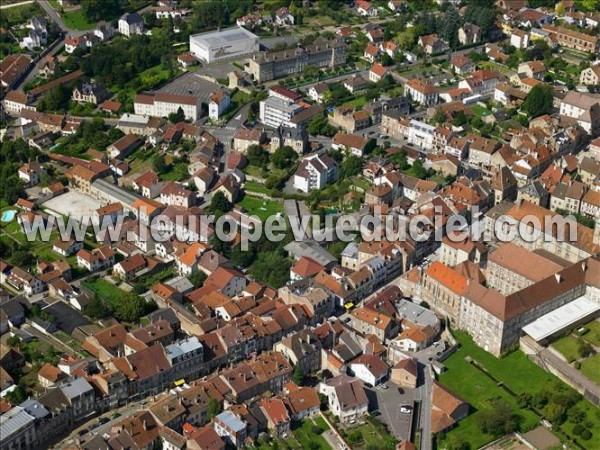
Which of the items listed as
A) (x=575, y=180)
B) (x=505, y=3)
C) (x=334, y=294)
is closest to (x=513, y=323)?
(x=334, y=294)

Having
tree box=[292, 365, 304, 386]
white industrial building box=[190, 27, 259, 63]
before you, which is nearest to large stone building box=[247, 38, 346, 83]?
white industrial building box=[190, 27, 259, 63]

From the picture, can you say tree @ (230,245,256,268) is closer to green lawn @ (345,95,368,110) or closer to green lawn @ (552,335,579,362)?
green lawn @ (552,335,579,362)

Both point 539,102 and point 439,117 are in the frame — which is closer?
point 439,117

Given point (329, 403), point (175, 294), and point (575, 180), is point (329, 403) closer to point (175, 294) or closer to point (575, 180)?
point (175, 294)

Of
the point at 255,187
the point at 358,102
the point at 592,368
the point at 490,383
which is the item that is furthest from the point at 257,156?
the point at 592,368

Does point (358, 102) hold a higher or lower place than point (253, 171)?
higher

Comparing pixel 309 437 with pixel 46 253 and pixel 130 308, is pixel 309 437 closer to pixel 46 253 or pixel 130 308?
pixel 130 308
